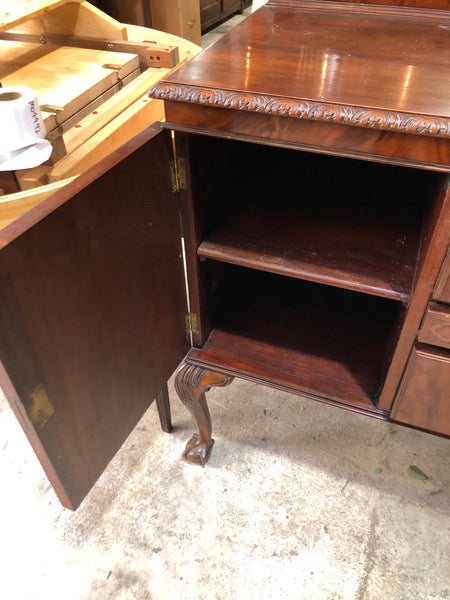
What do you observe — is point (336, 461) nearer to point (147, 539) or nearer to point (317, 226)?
point (147, 539)

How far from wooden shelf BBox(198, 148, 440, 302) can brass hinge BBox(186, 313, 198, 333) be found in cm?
14

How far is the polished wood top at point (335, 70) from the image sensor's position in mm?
470

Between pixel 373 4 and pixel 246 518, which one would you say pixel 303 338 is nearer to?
pixel 246 518

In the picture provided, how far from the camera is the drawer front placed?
62 cm

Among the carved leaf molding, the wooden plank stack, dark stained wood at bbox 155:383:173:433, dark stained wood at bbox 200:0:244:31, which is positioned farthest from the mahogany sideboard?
dark stained wood at bbox 200:0:244:31

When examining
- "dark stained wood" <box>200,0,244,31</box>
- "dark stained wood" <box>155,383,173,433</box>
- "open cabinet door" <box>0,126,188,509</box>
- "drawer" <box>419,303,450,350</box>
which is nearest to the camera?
"open cabinet door" <box>0,126,188,509</box>

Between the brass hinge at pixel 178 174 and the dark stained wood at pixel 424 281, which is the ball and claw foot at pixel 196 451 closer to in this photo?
the dark stained wood at pixel 424 281

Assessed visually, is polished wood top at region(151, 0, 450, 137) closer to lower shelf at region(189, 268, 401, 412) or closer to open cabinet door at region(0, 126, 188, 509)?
open cabinet door at region(0, 126, 188, 509)

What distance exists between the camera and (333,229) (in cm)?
73

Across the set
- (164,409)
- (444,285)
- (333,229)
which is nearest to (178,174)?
(333,229)

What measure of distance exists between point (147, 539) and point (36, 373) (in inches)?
23.4

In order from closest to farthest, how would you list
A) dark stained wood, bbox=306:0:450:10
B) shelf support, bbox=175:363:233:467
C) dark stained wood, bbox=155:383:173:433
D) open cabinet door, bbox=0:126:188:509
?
1. open cabinet door, bbox=0:126:188:509
2. dark stained wood, bbox=306:0:450:10
3. shelf support, bbox=175:363:233:467
4. dark stained wood, bbox=155:383:173:433

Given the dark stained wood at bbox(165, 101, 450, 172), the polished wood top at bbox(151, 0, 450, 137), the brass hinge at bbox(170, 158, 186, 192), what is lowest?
the brass hinge at bbox(170, 158, 186, 192)

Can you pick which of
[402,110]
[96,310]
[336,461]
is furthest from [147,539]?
[402,110]
